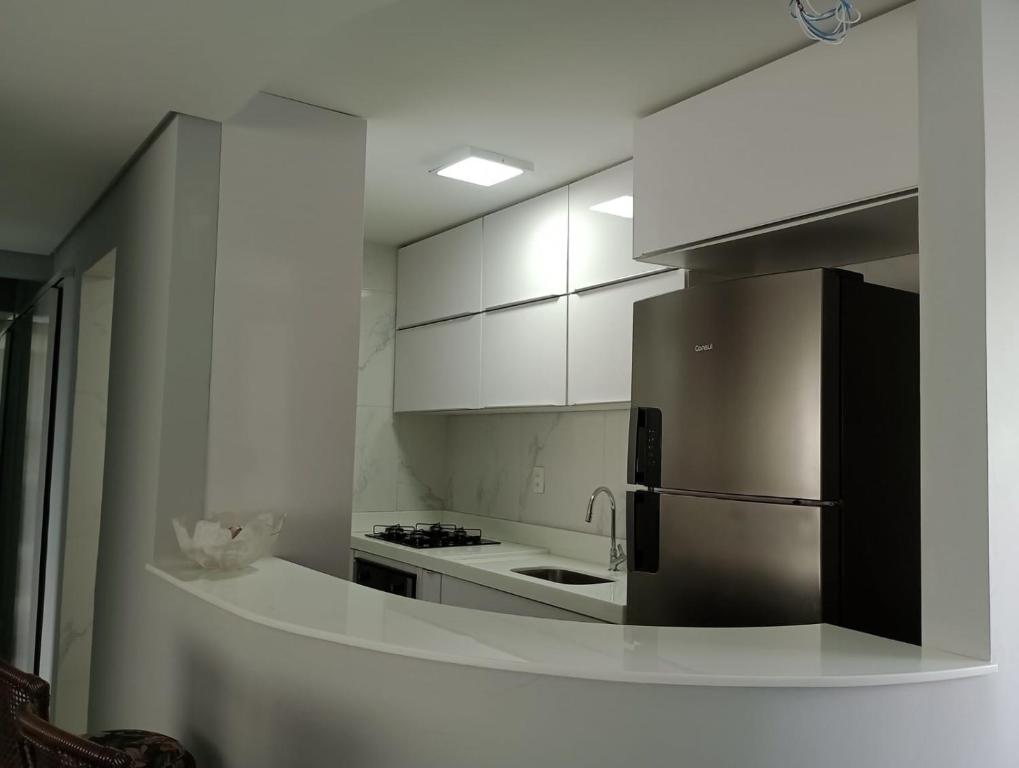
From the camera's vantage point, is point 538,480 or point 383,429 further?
point 383,429

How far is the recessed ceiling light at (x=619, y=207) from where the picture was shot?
3084mm

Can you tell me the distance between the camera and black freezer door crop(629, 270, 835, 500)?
6.74ft

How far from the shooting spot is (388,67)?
7.98 feet

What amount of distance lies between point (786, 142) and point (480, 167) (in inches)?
47.8

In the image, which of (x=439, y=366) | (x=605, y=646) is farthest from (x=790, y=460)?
(x=439, y=366)

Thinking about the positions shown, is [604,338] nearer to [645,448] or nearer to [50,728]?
[645,448]

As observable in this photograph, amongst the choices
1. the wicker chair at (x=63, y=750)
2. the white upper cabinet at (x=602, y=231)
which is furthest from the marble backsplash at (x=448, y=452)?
the wicker chair at (x=63, y=750)

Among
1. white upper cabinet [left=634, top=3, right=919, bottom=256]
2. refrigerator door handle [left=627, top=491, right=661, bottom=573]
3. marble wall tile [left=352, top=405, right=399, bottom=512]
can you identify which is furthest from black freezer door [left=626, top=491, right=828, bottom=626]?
marble wall tile [left=352, top=405, right=399, bottom=512]

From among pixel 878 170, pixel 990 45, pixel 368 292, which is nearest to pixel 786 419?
pixel 878 170

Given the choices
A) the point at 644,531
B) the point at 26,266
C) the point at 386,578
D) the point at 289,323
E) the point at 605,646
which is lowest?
the point at 386,578

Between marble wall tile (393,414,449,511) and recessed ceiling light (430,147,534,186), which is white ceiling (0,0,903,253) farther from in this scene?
marble wall tile (393,414,449,511)

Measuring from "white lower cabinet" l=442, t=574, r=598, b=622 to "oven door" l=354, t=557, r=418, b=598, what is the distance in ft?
0.86

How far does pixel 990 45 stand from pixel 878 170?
58 cm

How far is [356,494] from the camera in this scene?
180 inches
